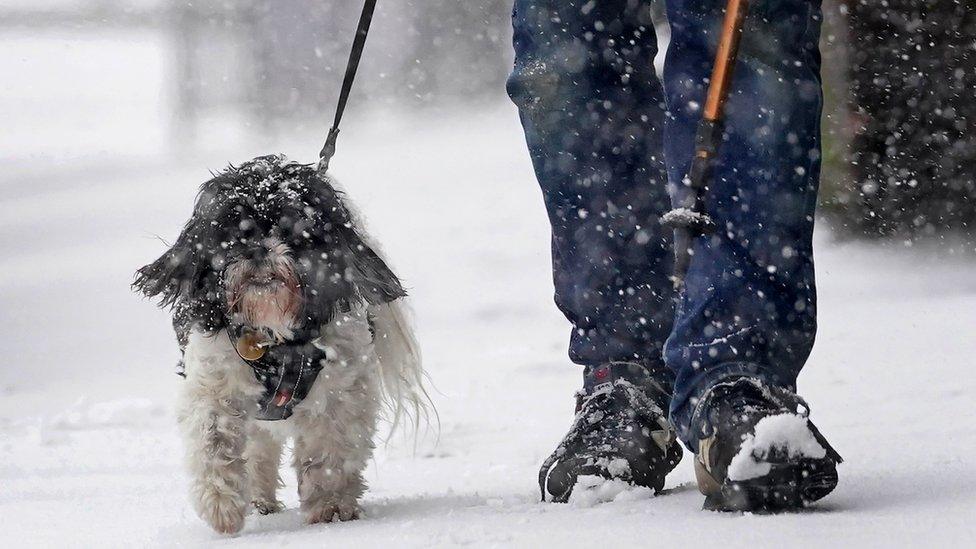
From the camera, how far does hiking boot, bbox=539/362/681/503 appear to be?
87.9 inches

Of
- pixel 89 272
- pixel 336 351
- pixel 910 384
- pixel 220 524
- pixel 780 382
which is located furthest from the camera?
pixel 89 272

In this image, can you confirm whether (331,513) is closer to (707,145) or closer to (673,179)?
(673,179)

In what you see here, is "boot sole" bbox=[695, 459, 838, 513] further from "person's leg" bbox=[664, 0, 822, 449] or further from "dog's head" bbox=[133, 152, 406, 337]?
"dog's head" bbox=[133, 152, 406, 337]

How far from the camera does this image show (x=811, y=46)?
2.08 meters

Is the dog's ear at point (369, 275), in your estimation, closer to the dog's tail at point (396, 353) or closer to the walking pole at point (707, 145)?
the dog's tail at point (396, 353)

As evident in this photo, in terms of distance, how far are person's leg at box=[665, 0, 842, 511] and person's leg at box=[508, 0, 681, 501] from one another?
1.18 ft

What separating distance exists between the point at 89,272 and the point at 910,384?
6.35m

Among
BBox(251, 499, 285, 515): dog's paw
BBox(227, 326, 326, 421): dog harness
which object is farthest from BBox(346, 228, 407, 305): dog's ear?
BBox(251, 499, 285, 515): dog's paw

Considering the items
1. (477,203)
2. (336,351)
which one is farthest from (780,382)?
(477,203)

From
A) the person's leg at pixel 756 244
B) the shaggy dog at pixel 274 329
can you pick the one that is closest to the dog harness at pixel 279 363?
the shaggy dog at pixel 274 329

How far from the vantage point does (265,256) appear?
2.45m

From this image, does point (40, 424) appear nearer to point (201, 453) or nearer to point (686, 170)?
point (201, 453)

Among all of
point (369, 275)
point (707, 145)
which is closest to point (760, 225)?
point (707, 145)

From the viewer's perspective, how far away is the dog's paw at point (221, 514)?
7.97ft
